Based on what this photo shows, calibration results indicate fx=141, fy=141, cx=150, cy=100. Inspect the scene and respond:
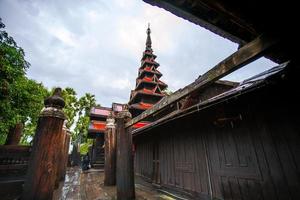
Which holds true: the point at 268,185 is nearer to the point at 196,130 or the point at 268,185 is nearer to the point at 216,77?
the point at 196,130

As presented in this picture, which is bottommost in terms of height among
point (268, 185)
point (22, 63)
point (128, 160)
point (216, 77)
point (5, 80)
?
point (268, 185)

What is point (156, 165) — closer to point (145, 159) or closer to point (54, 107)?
point (145, 159)

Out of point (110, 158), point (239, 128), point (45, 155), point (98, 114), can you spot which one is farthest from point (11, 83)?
point (98, 114)

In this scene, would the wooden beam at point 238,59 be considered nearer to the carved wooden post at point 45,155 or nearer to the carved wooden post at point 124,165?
the carved wooden post at point 45,155

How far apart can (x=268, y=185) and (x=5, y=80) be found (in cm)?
921

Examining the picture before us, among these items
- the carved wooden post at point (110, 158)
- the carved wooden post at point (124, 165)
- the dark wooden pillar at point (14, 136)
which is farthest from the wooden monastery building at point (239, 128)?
the dark wooden pillar at point (14, 136)

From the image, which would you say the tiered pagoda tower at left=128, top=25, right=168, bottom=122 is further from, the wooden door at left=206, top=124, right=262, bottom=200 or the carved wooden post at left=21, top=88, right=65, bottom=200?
the carved wooden post at left=21, top=88, right=65, bottom=200

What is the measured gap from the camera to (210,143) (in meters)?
4.27

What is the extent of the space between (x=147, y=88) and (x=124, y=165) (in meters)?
14.7

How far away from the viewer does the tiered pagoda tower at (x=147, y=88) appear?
1576cm

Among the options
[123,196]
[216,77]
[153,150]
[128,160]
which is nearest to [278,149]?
[216,77]

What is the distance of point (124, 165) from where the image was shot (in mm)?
3975

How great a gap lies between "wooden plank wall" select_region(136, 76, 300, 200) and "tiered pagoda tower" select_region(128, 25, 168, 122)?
1051cm

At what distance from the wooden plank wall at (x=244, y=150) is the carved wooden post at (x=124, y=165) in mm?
2130
